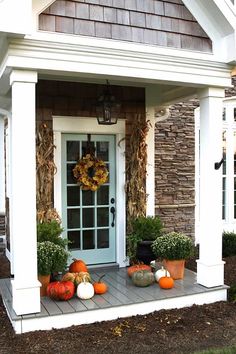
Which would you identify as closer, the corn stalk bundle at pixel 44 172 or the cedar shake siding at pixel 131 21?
the cedar shake siding at pixel 131 21

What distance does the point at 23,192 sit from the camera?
11.7ft

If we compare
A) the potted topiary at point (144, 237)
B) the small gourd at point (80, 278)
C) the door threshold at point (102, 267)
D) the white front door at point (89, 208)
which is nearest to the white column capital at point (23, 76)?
the white front door at point (89, 208)

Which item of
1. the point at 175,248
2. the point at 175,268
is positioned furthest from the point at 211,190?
the point at 175,268

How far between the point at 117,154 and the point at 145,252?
4.71 ft

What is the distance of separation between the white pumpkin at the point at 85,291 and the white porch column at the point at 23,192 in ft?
1.93

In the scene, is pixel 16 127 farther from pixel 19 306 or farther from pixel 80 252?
pixel 80 252

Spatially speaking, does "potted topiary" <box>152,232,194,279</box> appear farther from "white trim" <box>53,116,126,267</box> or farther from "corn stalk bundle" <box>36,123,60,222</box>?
"corn stalk bundle" <box>36,123,60,222</box>

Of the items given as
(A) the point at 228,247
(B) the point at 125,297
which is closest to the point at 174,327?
(B) the point at 125,297

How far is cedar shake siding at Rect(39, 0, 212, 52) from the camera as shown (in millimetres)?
3721

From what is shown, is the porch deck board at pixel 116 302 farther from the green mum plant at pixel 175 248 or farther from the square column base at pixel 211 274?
the green mum plant at pixel 175 248

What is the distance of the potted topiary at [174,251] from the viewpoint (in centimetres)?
472

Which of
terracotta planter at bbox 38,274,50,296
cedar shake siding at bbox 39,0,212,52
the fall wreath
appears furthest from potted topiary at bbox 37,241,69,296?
cedar shake siding at bbox 39,0,212,52

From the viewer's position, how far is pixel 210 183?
4434mm

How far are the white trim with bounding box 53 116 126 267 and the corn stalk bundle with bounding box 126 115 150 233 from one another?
9 cm
